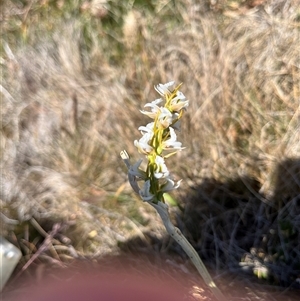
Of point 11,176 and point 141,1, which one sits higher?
point 141,1

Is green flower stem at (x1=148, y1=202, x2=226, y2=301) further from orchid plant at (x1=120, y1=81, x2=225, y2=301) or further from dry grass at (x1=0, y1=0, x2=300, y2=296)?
dry grass at (x1=0, y1=0, x2=300, y2=296)

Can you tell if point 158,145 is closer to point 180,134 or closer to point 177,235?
point 177,235

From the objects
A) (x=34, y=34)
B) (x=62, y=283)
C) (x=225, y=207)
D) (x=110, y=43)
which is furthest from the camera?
(x=34, y=34)

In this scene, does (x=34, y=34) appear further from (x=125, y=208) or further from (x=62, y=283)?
(x=62, y=283)

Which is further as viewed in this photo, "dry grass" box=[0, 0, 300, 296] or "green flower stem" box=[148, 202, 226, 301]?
"dry grass" box=[0, 0, 300, 296]

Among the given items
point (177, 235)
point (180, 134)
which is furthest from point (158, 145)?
point (180, 134)

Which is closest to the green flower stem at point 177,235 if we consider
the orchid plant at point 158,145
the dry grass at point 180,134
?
the orchid plant at point 158,145

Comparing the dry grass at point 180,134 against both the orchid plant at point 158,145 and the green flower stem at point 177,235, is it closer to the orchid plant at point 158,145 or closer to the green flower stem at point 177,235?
the green flower stem at point 177,235

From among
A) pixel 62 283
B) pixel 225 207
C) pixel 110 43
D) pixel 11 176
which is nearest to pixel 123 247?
pixel 225 207

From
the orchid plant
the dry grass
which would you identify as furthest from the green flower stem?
the dry grass
